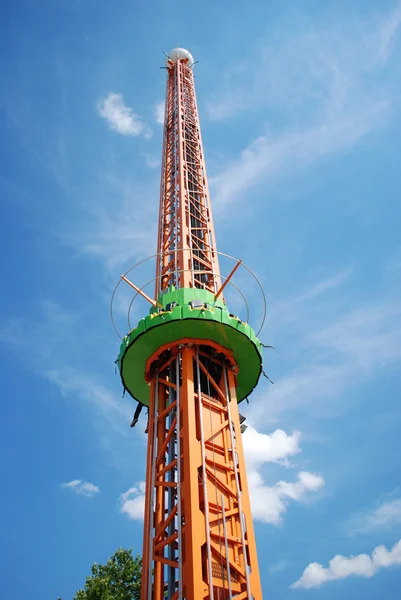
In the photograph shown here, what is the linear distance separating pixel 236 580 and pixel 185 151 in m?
26.0

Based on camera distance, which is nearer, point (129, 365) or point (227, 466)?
point (227, 466)

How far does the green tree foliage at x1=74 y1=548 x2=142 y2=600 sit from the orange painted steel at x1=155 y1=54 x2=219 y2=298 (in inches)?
800

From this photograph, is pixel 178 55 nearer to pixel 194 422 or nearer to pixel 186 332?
pixel 186 332

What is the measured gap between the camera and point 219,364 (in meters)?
21.1

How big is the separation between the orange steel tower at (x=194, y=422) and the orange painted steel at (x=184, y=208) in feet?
0.31

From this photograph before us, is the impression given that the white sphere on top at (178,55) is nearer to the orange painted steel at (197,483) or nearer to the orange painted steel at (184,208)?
the orange painted steel at (184,208)

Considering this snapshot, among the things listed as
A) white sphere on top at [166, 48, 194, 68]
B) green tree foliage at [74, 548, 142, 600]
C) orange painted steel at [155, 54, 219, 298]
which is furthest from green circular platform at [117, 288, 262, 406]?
white sphere on top at [166, 48, 194, 68]

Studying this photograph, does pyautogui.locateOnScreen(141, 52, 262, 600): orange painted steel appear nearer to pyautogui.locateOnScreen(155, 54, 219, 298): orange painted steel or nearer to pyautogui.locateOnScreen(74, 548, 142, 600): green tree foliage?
pyautogui.locateOnScreen(155, 54, 219, 298): orange painted steel

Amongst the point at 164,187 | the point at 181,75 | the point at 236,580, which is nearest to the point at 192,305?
the point at 236,580

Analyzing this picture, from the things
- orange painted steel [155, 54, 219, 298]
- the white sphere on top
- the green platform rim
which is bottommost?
the green platform rim

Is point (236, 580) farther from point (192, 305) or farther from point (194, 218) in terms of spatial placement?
point (194, 218)

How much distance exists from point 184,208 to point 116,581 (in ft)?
82.0

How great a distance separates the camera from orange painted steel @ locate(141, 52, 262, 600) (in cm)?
1516

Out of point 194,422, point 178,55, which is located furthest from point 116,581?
point 178,55
